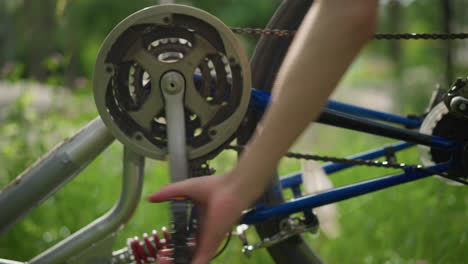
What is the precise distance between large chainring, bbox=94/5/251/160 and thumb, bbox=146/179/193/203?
255 mm

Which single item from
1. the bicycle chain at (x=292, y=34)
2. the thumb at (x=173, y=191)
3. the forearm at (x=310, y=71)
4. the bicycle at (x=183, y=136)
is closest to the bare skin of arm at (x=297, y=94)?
the forearm at (x=310, y=71)

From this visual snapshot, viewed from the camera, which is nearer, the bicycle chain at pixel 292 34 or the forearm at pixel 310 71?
the forearm at pixel 310 71

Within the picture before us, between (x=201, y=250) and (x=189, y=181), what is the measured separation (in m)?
0.18

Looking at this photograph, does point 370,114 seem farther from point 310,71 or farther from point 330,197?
point 310,71

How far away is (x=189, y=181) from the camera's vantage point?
1188 millimetres

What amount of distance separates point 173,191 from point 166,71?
1.27 feet

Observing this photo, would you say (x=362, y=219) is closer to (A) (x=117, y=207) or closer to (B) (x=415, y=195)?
(B) (x=415, y=195)

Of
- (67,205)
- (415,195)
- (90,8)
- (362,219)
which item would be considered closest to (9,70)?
(67,205)

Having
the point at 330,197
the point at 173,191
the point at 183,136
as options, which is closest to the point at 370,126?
the point at 330,197

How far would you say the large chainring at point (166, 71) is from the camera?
4.61 feet

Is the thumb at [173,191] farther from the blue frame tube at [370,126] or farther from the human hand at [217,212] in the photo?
the blue frame tube at [370,126]

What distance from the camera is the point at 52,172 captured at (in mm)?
1701

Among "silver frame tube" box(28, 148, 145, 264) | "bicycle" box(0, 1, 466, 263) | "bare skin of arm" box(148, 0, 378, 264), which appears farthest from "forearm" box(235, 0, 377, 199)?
"silver frame tube" box(28, 148, 145, 264)

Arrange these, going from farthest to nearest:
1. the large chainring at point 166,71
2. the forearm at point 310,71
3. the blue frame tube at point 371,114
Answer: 1. the blue frame tube at point 371,114
2. the large chainring at point 166,71
3. the forearm at point 310,71
